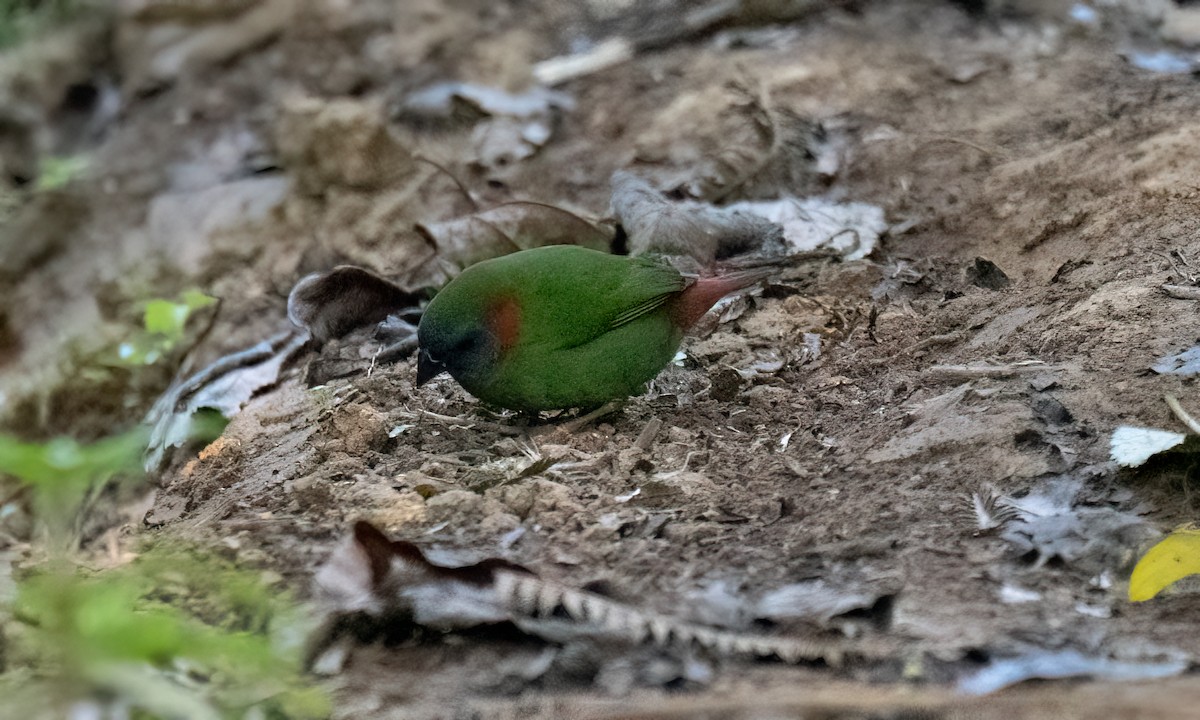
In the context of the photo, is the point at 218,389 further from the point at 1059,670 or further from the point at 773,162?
the point at 1059,670

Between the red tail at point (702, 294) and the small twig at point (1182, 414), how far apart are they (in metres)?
1.31

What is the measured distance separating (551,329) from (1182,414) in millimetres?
1595

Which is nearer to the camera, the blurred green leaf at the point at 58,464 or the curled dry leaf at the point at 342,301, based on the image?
the blurred green leaf at the point at 58,464

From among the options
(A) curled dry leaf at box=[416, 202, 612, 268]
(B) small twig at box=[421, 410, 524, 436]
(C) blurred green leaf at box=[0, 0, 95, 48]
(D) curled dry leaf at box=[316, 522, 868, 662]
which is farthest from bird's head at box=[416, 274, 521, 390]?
(C) blurred green leaf at box=[0, 0, 95, 48]

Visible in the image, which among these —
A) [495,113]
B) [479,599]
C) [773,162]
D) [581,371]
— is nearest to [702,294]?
[581,371]

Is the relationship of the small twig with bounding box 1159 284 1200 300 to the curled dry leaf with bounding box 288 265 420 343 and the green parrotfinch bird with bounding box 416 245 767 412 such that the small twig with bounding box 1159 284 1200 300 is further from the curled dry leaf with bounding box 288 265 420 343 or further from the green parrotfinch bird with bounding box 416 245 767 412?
the curled dry leaf with bounding box 288 265 420 343

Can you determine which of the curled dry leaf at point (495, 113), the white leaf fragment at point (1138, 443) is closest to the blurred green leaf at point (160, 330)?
the curled dry leaf at point (495, 113)

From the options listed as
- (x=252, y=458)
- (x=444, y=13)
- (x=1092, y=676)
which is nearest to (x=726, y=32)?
(x=444, y=13)

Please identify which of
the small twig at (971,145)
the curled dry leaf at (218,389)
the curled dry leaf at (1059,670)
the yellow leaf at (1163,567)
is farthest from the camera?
the small twig at (971,145)

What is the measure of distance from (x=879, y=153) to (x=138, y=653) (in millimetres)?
3907

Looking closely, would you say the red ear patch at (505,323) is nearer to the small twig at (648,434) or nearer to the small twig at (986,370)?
the small twig at (648,434)

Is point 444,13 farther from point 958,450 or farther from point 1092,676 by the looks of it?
point 1092,676

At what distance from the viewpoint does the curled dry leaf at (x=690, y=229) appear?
402 cm

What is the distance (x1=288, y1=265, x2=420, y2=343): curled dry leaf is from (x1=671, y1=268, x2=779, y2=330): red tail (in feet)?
4.07
